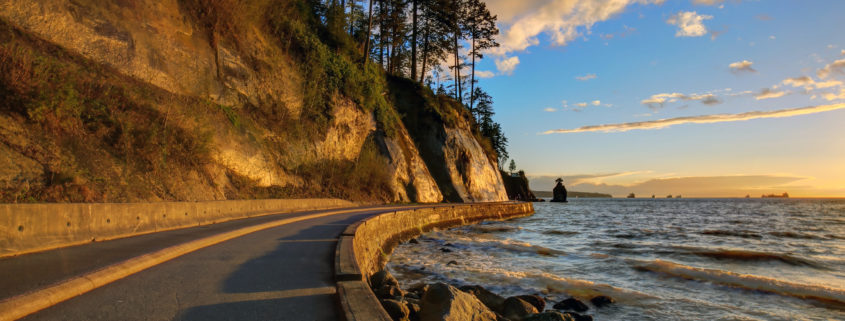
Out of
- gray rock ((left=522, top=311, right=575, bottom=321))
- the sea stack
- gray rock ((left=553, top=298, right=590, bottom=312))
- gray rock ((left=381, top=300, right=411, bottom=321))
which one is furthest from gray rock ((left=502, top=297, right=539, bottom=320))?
the sea stack

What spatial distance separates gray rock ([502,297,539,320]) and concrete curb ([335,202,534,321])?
2.45m

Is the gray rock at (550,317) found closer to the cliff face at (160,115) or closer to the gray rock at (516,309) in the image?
the gray rock at (516,309)

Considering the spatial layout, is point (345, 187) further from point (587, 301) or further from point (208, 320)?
point (208, 320)

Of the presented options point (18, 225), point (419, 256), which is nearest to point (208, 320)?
point (18, 225)

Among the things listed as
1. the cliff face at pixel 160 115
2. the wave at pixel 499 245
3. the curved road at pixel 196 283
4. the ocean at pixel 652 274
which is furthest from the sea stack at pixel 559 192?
the curved road at pixel 196 283

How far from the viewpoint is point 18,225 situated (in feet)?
20.8

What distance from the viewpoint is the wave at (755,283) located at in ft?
33.0

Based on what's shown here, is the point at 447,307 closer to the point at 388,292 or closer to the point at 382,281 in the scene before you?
the point at 388,292

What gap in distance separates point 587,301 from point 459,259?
4.91 metres

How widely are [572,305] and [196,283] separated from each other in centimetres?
657

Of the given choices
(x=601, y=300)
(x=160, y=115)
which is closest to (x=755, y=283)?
(x=601, y=300)

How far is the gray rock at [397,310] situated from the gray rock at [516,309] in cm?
234

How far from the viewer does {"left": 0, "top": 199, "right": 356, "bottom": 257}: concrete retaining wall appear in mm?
6270

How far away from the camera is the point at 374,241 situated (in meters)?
12.5
